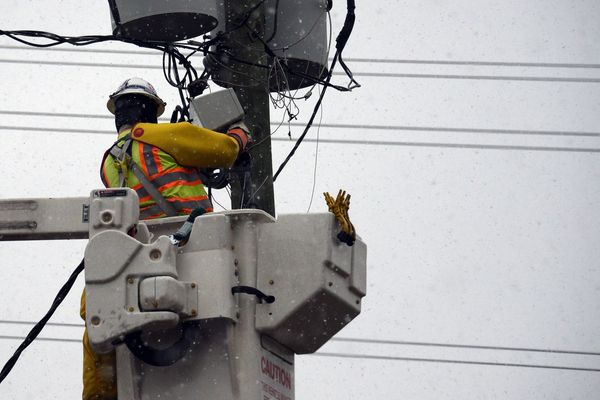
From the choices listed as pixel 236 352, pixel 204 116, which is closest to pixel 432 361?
pixel 204 116

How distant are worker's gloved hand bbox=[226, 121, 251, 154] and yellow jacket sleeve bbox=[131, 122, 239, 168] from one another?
216 mm

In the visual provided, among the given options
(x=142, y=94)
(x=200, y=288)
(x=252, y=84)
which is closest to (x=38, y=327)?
(x=200, y=288)

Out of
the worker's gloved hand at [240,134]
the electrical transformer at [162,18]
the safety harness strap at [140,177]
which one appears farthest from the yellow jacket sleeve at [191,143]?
the electrical transformer at [162,18]

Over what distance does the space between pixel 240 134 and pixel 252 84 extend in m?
0.95

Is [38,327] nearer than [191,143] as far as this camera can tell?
Yes

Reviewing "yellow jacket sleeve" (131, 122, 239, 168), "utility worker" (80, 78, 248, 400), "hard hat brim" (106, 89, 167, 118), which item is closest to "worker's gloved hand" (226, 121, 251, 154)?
"utility worker" (80, 78, 248, 400)

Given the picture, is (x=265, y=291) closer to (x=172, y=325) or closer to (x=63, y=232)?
(x=172, y=325)

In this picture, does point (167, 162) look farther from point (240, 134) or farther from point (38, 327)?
point (38, 327)

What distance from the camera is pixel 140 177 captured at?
5805 millimetres

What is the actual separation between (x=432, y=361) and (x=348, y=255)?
8175 mm

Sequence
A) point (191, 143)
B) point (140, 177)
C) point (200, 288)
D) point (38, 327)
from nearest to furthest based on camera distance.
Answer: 1. point (200, 288)
2. point (38, 327)
3. point (191, 143)
4. point (140, 177)

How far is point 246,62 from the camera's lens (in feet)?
23.1

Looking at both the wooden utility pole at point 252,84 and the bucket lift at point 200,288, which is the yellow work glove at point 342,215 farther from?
the wooden utility pole at point 252,84

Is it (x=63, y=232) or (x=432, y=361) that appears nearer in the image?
(x=63, y=232)
